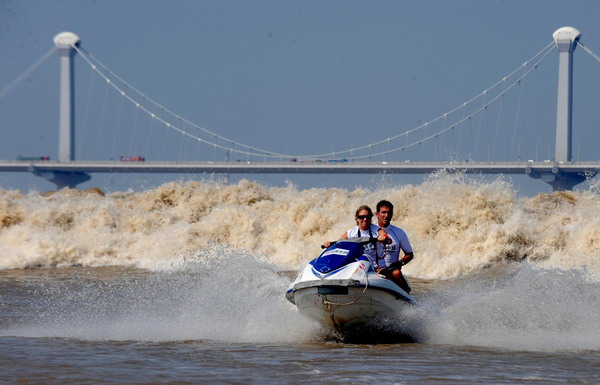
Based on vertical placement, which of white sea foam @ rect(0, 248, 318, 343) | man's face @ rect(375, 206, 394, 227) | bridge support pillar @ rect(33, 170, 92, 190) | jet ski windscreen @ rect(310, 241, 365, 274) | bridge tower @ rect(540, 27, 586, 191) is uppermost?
bridge tower @ rect(540, 27, 586, 191)

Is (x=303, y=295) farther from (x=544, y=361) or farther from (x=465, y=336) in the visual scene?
(x=544, y=361)

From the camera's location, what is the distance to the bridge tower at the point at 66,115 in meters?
56.1

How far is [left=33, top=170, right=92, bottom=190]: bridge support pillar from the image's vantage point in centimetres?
5575

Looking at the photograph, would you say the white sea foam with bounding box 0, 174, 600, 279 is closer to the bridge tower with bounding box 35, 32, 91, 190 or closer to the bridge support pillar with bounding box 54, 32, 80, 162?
the bridge tower with bounding box 35, 32, 91, 190

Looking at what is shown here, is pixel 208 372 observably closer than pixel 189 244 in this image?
Yes

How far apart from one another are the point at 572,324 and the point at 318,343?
2.05 metres

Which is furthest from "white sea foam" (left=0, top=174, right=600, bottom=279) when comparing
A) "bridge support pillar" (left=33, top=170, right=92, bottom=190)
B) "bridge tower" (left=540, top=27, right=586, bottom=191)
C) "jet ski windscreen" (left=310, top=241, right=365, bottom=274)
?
"bridge support pillar" (left=33, top=170, right=92, bottom=190)

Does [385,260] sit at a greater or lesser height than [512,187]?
lesser

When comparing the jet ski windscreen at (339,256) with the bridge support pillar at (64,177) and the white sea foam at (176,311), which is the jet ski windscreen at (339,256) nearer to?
the white sea foam at (176,311)

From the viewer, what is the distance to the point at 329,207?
1811 centimetres

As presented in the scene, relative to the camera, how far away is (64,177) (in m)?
56.2

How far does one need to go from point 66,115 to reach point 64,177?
33.4 ft

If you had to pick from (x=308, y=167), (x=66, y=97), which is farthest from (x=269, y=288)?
(x=66, y=97)

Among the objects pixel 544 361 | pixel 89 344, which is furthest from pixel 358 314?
pixel 89 344
